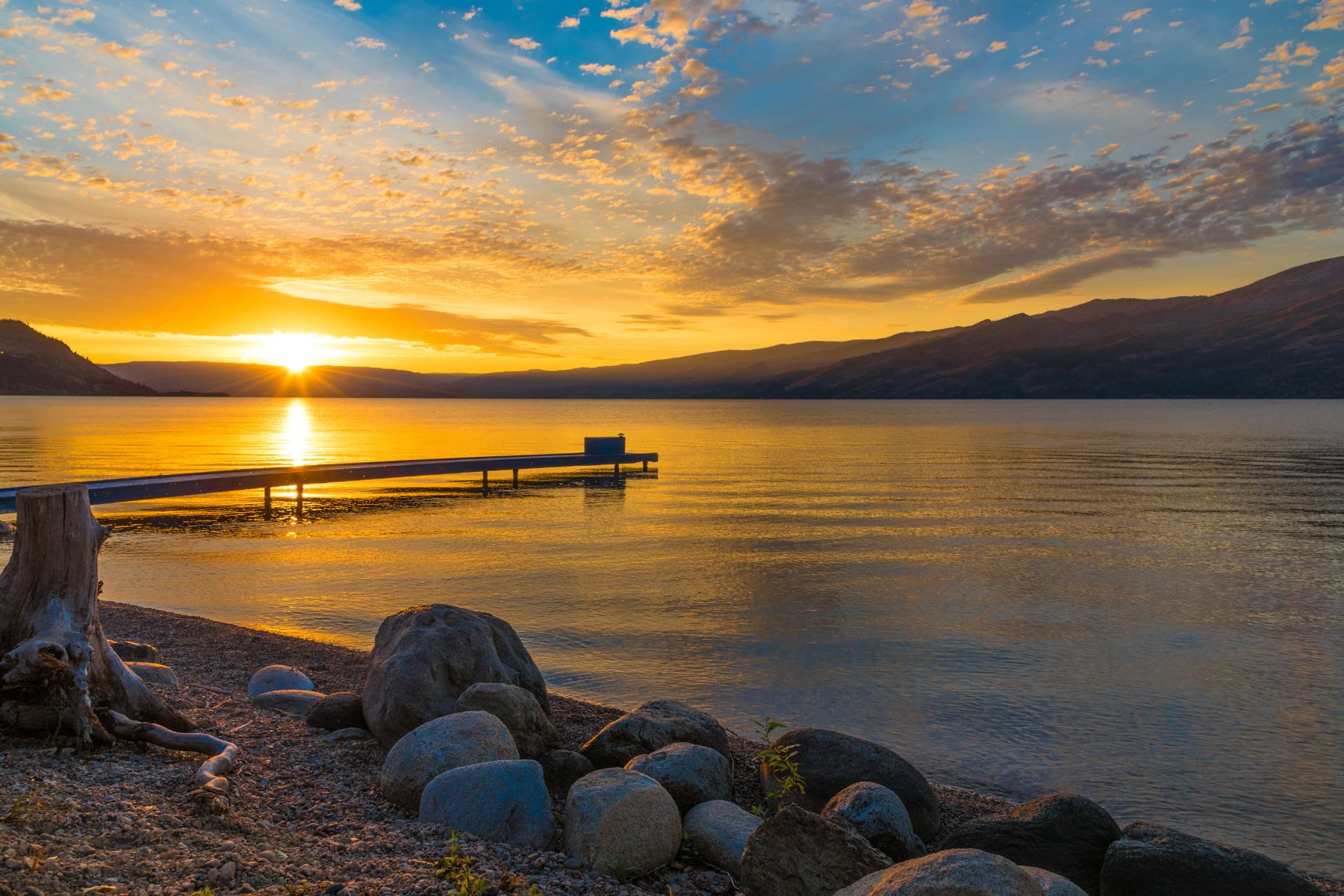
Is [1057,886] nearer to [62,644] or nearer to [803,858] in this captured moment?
[803,858]

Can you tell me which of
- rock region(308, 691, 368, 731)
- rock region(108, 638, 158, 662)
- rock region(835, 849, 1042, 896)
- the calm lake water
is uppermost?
rock region(835, 849, 1042, 896)

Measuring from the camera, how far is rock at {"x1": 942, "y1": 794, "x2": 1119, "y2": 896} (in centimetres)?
634

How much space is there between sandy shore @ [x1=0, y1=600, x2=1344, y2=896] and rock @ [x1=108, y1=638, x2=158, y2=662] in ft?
9.13

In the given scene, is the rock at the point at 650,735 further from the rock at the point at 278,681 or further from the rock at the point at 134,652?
the rock at the point at 134,652

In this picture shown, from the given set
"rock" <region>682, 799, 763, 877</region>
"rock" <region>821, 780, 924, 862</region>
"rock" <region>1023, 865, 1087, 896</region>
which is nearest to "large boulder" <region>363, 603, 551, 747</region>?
"rock" <region>682, 799, 763, 877</region>

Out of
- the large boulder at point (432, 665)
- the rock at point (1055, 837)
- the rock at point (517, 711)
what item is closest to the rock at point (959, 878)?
the rock at point (1055, 837)

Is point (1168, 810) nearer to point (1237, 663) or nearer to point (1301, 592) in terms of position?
point (1237, 663)

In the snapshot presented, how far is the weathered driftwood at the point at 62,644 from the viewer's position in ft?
20.1

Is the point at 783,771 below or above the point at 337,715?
below

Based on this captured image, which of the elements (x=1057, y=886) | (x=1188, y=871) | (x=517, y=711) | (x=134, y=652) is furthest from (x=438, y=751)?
(x=134, y=652)

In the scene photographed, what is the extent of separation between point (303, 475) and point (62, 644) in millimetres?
27140

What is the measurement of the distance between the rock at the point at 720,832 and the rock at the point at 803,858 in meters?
0.41

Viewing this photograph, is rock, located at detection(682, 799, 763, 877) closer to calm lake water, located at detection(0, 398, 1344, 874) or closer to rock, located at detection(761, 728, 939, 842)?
rock, located at detection(761, 728, 939, 842)

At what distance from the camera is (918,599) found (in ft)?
54.0
